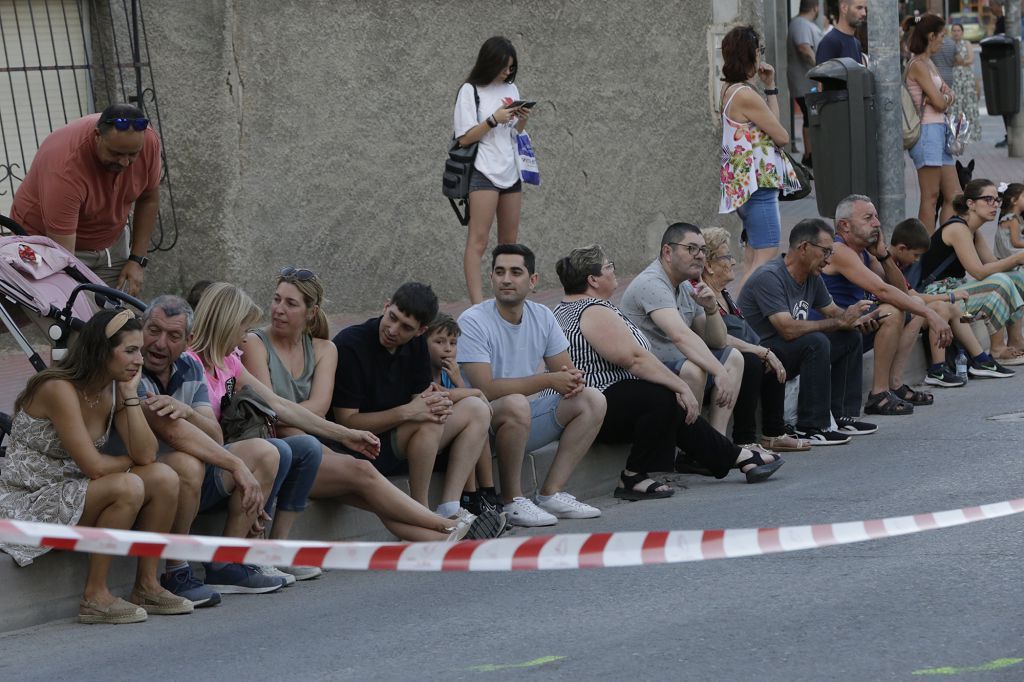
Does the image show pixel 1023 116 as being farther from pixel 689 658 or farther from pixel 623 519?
pixel 689 658

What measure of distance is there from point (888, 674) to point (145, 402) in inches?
117

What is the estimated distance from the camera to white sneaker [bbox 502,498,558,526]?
7938mm

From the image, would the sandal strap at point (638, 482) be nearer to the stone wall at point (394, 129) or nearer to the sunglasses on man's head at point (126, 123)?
the sunglasses on man's head at point (126, 123)

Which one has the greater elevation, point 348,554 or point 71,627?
point 348,554

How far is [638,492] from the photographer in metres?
8.59

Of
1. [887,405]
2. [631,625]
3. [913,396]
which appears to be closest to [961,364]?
[913,396]

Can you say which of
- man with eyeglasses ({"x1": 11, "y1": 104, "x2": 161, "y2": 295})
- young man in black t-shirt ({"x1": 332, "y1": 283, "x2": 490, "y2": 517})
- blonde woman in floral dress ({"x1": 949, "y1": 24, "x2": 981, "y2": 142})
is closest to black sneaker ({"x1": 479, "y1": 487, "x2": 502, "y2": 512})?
young man in black t-shirt ({"x1": 332, "y1": 283, "x2": 490, "y2": 517})

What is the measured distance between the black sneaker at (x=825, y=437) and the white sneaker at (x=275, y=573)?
3896 mm

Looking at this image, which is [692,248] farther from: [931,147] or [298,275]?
[931,147]

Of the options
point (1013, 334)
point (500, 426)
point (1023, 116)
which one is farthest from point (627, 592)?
point (1023, 116)

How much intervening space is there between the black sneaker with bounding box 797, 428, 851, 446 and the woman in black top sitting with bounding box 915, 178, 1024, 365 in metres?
2.22

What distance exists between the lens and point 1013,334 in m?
12.1

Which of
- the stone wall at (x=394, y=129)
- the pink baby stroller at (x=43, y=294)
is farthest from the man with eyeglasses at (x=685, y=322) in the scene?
the stone wall at (x=394, y=129)

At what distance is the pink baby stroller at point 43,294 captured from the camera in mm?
7203
